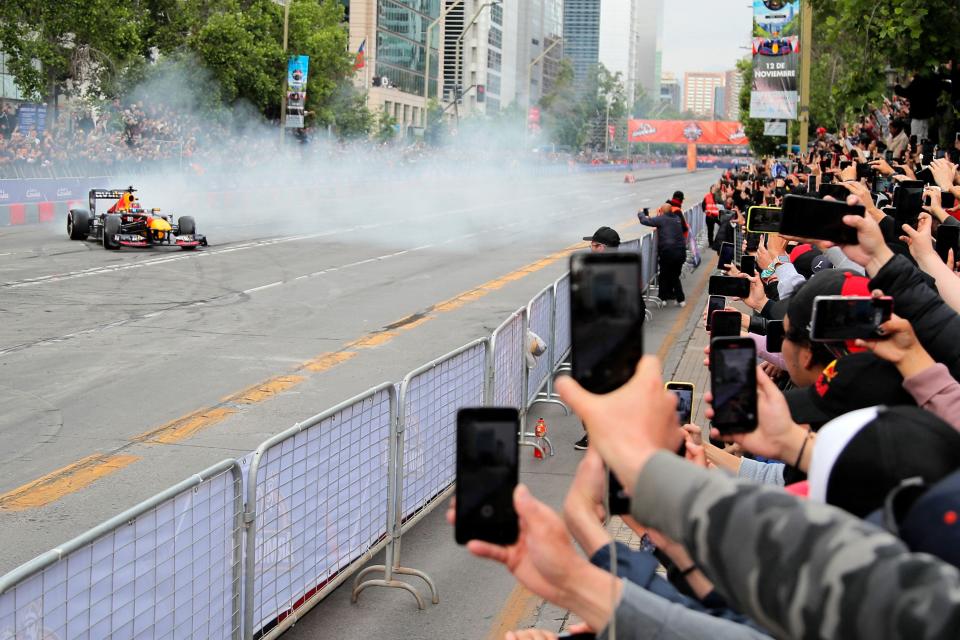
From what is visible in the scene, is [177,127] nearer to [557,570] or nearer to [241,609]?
[241,609]

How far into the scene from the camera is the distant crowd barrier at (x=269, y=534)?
170 inches

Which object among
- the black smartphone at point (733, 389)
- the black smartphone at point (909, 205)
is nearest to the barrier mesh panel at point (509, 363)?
the black smartphone at point (909, 205)

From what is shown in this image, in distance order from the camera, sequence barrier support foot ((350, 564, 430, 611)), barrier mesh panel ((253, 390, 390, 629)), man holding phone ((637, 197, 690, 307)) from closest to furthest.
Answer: barrier mesh panel ((253, 390, 390, 629))
barrier support foot ((350, 564, 430, 611))
man holding phone ((637, 197, 690, 307))

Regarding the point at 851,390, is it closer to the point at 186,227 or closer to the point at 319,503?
the point at 319,503

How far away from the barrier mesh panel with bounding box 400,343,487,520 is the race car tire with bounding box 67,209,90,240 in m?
20.8

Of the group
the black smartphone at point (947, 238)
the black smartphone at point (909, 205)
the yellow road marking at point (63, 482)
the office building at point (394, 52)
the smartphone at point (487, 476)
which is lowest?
the yellow road marking at point (63, 482)

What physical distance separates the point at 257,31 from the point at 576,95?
97107 millimetres

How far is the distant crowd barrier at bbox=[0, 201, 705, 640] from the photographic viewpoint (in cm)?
432

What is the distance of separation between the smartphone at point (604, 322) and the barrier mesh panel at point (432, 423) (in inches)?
194

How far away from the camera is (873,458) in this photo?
2234 millimetres

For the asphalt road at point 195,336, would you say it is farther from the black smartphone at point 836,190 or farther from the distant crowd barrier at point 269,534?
the black smartphone at point 836,190

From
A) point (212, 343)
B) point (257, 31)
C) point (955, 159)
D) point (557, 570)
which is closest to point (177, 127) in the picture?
point (257, 31)

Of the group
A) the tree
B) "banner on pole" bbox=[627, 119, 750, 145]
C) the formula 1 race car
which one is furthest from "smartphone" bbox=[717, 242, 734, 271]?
"banner on pole" bbox=[627, 119, 750, 145]

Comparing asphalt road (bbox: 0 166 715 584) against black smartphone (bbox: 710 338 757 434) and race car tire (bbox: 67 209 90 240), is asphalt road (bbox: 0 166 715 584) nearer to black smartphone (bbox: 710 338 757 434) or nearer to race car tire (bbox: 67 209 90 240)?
race car tire (bbox: 67 209 90 240)
